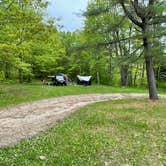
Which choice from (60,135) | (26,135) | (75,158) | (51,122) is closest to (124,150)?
(75,158)

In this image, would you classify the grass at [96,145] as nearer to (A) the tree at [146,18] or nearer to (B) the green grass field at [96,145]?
(B) the green grass field at [96,145]

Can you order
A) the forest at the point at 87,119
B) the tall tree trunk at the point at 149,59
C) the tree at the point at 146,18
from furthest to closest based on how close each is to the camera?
the tall tree trunk at the point at 149,59
the tree at the point at 146,18
the forest at the point at 87,119

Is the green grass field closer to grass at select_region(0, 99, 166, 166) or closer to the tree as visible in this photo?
grass at select_region(0, 99, 166, 166)

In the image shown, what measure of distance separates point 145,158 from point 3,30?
1079cm

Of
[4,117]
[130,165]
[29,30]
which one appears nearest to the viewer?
[130,165]

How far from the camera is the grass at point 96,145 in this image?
441 cm

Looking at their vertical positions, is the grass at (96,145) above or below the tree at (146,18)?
below

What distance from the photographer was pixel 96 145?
5.07 metres

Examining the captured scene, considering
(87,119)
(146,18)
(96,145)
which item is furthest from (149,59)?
(96,145)

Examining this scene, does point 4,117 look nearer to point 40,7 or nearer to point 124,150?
point 124,150

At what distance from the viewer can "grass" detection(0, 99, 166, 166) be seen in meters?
4.41

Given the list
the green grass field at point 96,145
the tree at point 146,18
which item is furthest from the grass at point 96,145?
the tree at point 146,18

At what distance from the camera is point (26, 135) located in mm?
5863

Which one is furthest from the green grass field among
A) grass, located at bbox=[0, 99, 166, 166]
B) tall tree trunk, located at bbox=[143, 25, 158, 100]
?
tall tree trunk, located at bbox=[143, 25, 158, 100]
